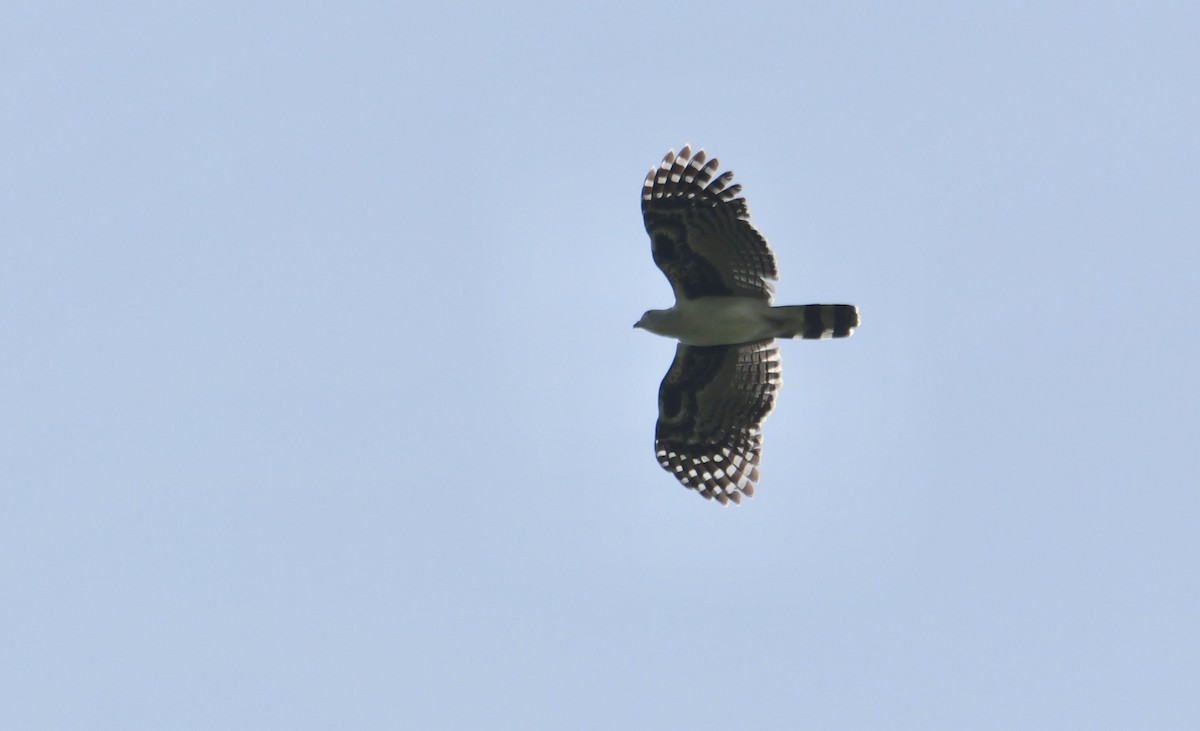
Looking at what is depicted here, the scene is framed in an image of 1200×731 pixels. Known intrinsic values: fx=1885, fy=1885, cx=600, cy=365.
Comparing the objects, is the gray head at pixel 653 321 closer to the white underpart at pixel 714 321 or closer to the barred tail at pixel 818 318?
the white underpart at pixel 714 321

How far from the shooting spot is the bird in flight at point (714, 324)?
22.1m

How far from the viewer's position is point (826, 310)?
22422 millimetres

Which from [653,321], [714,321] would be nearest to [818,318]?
[714,321]

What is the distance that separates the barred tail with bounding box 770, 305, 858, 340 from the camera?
22.4 m

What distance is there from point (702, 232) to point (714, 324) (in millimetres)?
1135

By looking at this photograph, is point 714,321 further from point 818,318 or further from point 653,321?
point 818,318

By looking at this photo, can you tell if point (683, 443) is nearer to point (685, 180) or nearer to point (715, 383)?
point (715, 383)

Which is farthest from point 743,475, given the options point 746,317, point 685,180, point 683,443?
point 685,180

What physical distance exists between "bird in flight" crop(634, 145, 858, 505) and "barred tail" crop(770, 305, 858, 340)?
0.5 inches

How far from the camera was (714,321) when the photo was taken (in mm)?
22547

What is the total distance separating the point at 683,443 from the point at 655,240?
2837 millimetres

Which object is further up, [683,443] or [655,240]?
[655,240]

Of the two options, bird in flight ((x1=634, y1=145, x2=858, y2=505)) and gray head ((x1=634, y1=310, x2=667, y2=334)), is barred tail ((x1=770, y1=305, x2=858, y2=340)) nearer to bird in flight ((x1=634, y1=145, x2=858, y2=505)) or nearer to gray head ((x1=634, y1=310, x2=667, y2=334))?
bird in flight ((x1=634, y1=145, x2=858, y2=505))

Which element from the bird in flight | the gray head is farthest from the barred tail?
the gray head
